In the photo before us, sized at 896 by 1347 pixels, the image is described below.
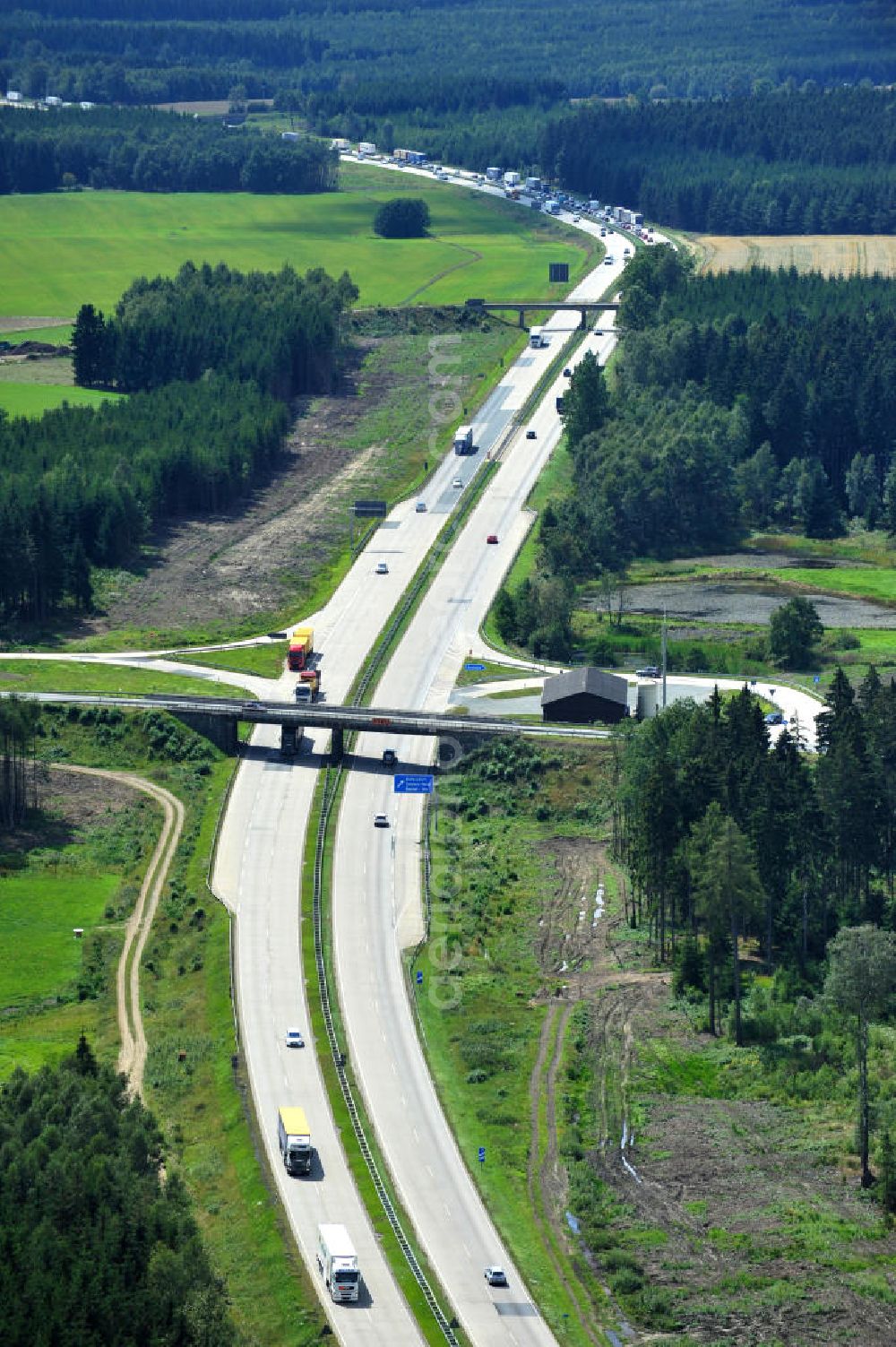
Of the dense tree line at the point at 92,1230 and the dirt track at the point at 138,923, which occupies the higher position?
the dense tree line at the point at 92,1230

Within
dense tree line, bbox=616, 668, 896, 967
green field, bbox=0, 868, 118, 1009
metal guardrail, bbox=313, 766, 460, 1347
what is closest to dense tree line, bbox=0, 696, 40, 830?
green field, bbox=0, 868, 118, 1009

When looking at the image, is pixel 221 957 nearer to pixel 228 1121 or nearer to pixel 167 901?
pixel 167 901

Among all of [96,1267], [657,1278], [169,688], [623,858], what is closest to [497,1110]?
[657,1278]

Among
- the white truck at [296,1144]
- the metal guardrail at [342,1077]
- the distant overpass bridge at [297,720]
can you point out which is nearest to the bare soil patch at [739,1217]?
the metal guardrail at [342,1077]

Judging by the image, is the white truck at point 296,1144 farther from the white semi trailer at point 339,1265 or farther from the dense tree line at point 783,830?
the dense tree line at point 783,830

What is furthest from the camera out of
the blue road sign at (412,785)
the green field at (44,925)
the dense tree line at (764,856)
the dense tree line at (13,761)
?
the blue road sign at (412,785)
